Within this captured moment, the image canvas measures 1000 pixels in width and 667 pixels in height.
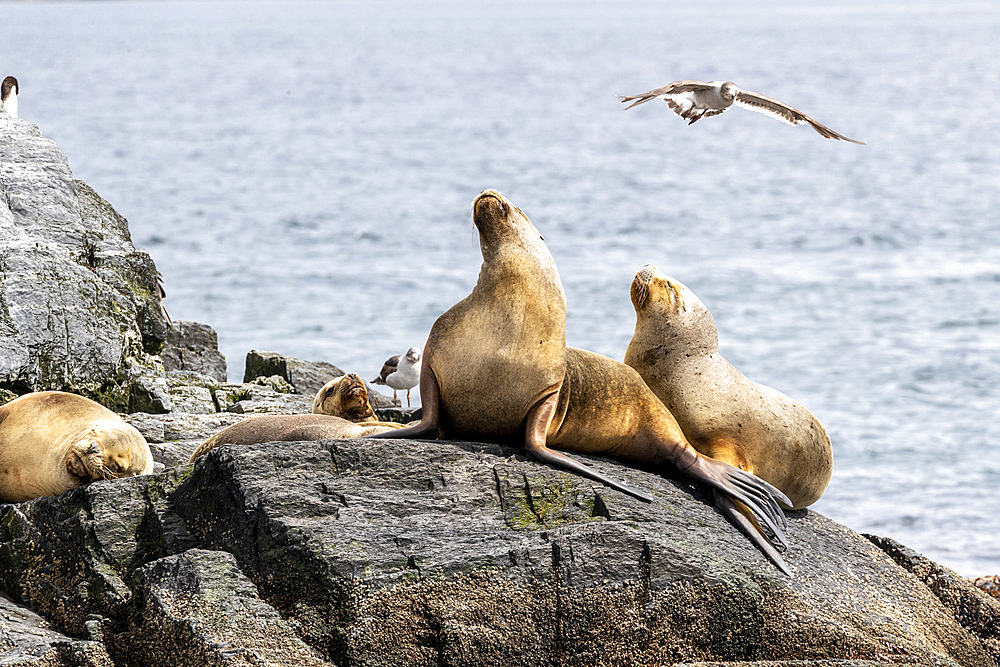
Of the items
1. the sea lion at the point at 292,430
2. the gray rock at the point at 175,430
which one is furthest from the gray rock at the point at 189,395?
the sea lion at the point at 292,430

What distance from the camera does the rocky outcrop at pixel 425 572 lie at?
3955 mm

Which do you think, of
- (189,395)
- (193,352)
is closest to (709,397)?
(189,395)

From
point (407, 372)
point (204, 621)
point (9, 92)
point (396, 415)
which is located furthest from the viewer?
point (9, 92)

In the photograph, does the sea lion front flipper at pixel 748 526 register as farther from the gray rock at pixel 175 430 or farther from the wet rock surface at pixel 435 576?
the gray rock at pixel 175 430

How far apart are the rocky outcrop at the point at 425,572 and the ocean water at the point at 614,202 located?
7.01ft

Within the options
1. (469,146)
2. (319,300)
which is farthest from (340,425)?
(469,146)

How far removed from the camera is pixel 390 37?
10994cm

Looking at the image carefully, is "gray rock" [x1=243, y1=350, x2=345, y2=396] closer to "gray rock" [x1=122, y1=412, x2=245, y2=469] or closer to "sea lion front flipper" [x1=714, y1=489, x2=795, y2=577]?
"gray rock" [x1=122, y1=412, x2=245, y2=469]

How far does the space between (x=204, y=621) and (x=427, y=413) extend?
147cm

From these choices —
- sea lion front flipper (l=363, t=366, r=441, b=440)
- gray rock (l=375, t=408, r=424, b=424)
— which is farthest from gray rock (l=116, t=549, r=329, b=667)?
gray rock (l=375, t=408, r=424, b=424)

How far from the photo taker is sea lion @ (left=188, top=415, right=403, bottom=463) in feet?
17.1

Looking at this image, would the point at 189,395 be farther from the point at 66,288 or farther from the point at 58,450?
the point at 58,450

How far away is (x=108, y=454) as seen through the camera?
5.38 meters

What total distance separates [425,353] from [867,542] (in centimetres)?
216
